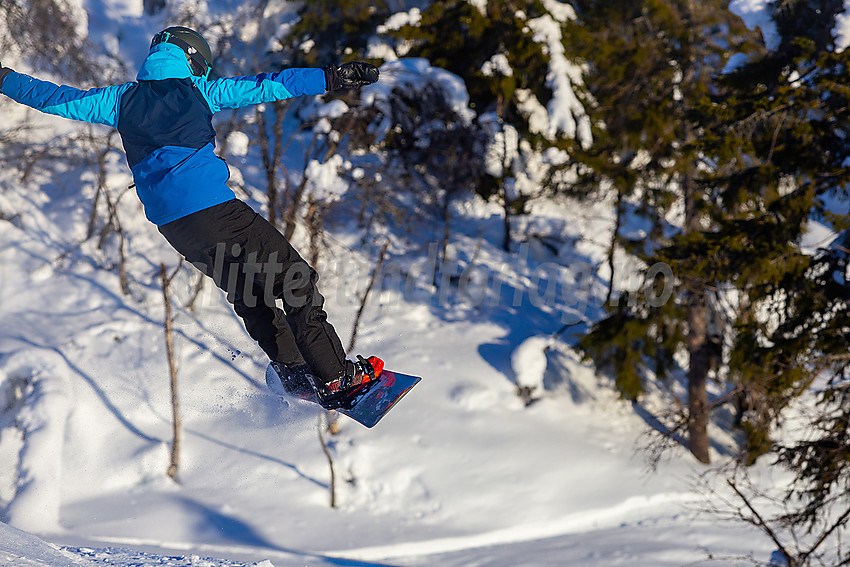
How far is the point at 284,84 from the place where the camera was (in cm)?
356

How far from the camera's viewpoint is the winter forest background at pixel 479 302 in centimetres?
757

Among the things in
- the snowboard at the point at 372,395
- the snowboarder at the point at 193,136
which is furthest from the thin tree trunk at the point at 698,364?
the snowboarder at the point at 193,136

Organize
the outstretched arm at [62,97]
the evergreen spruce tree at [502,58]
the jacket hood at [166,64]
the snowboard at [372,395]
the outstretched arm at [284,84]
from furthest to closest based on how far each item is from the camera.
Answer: the evergreen spruce tree at [502,58] → the snowboard at [372,395] → the outstretched arm at [284,84] → the jacket hood at [166,64] → the outstretched arm at [62,97]

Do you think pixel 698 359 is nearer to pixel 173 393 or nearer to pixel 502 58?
pixel 502 58

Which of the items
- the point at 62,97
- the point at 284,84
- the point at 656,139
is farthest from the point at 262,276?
the point at 656,139

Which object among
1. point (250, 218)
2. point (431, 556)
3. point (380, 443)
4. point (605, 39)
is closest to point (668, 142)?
point (605, 39)

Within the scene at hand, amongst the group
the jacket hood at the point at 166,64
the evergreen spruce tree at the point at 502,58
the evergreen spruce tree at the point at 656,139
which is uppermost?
the evergreen spruce tree at the point at 502,58

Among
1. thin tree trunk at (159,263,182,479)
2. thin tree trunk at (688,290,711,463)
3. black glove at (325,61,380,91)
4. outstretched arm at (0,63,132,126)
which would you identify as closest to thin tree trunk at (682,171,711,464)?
thin tree trunk at (688,290,711,463)

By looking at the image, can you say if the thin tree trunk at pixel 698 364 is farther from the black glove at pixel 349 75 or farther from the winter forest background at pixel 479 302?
the black glove at pixel 349 75

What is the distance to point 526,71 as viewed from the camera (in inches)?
520

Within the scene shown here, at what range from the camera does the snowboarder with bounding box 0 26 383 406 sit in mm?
3406

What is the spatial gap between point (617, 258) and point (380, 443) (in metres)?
7.41

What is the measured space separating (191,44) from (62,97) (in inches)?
28.2

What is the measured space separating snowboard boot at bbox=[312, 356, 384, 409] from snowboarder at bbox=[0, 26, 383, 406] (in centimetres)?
66
